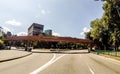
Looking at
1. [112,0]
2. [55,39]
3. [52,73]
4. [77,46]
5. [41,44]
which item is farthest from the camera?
[77,46]

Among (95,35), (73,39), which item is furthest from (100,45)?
(73,39)

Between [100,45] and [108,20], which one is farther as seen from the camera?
[100,45]

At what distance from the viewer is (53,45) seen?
14362 cm

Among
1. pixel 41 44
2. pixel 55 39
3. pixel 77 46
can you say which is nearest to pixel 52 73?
pixel 55 39

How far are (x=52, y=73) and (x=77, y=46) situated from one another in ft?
498

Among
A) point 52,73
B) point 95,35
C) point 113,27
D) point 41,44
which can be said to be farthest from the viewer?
point 41,44

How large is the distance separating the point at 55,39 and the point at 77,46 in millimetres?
88941

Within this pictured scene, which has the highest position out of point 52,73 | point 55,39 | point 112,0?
point 112,0

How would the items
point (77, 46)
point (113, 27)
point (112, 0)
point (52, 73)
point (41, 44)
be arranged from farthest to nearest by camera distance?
point (77, 46), point (41, 44), point (113, 27), point (112, 0), point (52, 73)

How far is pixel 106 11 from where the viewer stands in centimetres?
4509

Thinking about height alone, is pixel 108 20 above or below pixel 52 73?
above

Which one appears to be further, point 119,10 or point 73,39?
point 73,39

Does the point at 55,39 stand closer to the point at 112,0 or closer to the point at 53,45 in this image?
the point at 112,0

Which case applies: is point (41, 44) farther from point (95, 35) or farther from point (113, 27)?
point (113, 27)
